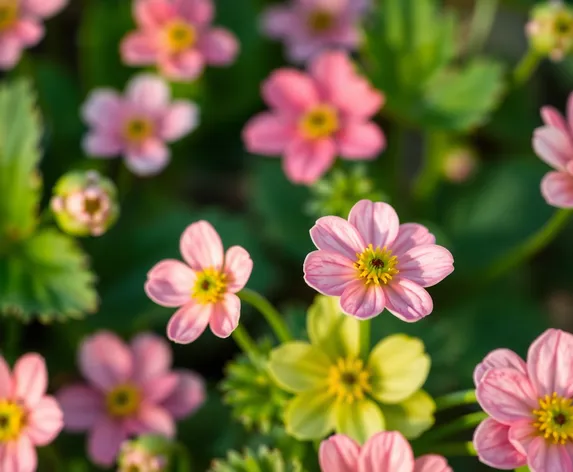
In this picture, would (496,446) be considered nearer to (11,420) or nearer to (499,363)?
(499,363)

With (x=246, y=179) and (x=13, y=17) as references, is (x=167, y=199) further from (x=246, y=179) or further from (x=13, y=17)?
(x=13, y=17)

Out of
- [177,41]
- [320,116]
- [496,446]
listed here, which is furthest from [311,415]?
[177,41]

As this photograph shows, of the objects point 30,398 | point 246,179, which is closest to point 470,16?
point 246,179

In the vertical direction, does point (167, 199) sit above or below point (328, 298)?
below

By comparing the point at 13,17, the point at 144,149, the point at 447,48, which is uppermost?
the point at 447,48

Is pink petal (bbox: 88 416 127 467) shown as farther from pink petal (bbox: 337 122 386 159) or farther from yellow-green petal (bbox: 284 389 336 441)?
pink petal (bbox: 337 122 386 159)

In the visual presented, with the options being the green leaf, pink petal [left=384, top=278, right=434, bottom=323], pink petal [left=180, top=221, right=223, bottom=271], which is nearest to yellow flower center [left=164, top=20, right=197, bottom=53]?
the green leaf
